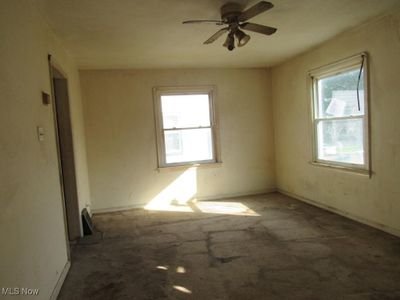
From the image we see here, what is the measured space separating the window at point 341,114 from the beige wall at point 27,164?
3.46m

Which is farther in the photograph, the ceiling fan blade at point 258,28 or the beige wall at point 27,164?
the ceiling fan blade at point 258,28

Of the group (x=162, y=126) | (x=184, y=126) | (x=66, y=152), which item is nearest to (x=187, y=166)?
(x=184, y=126)

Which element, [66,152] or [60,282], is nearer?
[60,282]

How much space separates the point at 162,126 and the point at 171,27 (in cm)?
222

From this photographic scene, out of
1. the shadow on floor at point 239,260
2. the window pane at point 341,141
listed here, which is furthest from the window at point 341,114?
the shadow on floor at point 239,260

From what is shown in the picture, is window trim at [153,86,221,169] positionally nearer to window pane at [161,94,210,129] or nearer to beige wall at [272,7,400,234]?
window pane at [161,94,210,129]

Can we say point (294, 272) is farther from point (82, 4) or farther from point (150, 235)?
point (82, 4)

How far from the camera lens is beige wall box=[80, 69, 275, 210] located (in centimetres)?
484

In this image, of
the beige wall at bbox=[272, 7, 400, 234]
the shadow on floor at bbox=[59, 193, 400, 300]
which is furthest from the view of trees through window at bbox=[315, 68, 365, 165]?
the shadow on floor at bbox=[59, 193, 400, 300]

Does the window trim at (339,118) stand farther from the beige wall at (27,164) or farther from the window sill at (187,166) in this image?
the beige wall at (27,164)

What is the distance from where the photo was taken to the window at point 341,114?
350cm

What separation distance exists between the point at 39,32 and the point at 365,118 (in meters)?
3.59

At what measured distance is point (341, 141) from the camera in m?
3.95

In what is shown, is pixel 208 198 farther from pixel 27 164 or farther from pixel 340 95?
pixel 27 164
